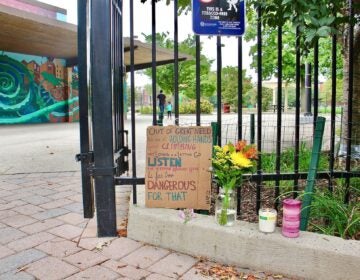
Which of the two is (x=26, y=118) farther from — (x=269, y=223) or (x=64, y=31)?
(x=269, y=223)

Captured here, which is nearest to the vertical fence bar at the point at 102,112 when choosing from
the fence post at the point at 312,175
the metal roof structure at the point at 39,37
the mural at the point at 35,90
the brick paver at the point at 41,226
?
the brick paver at the point at 41,226

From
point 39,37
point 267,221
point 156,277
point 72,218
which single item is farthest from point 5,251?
point 39,37

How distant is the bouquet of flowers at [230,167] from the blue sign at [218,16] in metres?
0.87

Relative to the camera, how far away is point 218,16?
8.97 ft

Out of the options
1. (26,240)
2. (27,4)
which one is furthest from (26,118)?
(26,240)

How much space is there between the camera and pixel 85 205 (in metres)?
2.85

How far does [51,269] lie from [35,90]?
1783cm

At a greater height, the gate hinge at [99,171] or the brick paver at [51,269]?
the gate hinge at [99,171]

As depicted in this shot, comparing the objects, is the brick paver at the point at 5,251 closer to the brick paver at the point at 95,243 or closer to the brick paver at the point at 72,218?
the brick paver at the point at 95,243

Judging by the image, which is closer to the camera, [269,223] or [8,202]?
[269,223]

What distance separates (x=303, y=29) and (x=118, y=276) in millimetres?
1848

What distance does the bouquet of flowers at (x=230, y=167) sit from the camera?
2.57 meters

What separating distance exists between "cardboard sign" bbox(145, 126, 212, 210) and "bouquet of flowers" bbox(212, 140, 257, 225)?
0.26 m

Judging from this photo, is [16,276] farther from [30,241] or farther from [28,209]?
[28,209]
